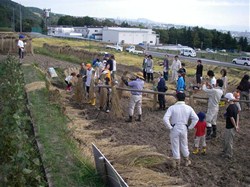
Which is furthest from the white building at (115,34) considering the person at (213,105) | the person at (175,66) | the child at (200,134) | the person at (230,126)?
the person at (230,126)

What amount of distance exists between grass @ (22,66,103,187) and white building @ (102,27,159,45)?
241ft

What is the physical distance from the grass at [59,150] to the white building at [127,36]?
73.5 meters

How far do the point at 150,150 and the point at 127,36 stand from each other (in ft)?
270

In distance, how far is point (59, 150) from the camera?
23.7 feet

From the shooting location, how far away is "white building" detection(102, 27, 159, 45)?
85.2 m

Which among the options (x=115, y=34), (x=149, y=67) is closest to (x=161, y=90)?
(x=149, y=67)

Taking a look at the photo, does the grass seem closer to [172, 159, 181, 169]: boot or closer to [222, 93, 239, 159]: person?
[172, 159, 181, 169]: boot

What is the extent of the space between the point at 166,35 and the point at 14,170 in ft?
326

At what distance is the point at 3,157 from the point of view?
21.3 ft

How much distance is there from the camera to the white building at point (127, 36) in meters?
85.2

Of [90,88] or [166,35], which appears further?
[166,35]

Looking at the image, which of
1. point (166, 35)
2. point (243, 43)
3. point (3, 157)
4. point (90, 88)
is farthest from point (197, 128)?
point (166, 35)

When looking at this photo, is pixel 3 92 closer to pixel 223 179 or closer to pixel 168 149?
pixel 168 149

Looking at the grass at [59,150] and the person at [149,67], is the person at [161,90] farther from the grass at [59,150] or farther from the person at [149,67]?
the person at [149,67]
